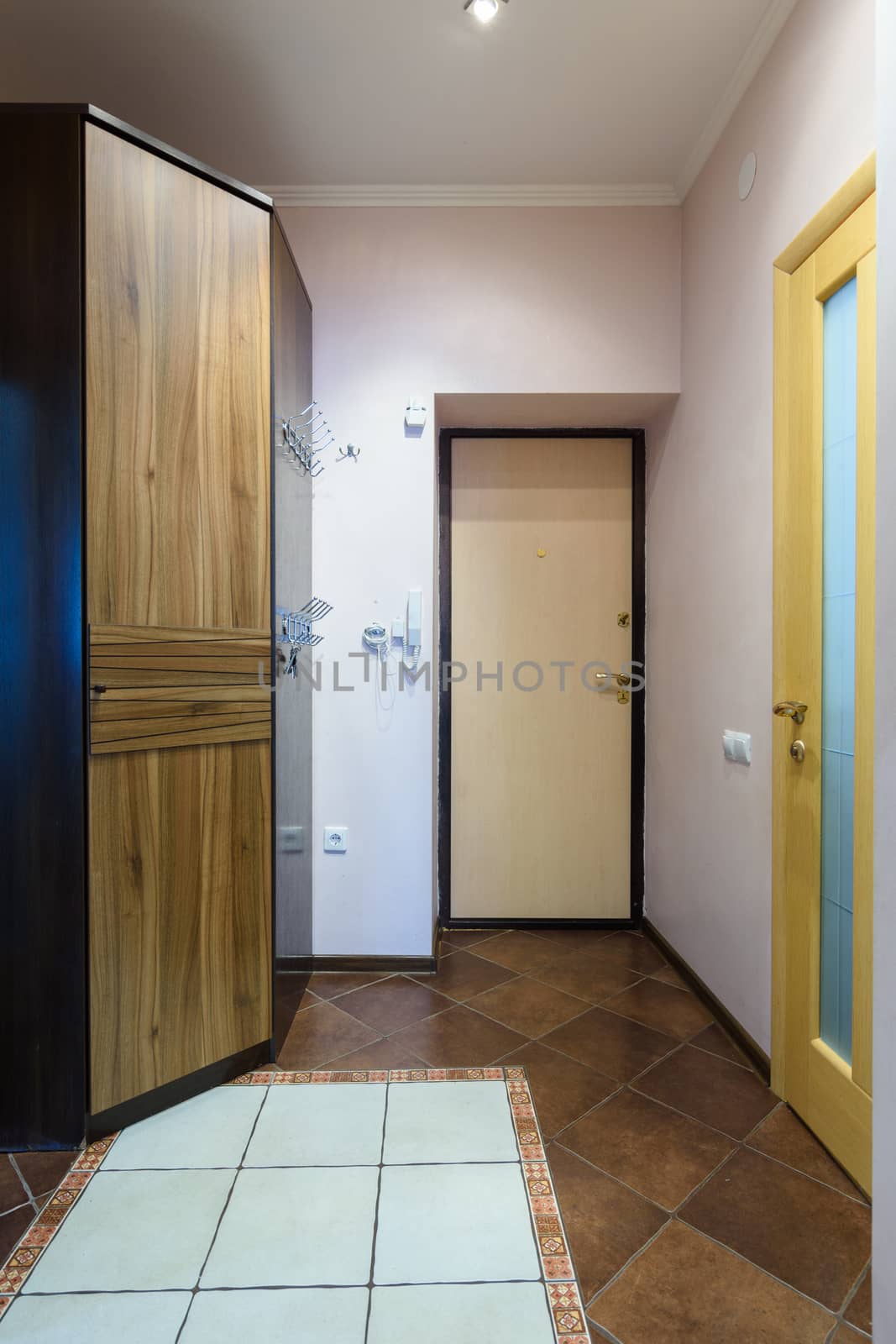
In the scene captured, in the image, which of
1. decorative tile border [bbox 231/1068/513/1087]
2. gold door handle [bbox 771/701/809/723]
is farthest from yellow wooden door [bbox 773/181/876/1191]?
decorative tile border [bbox 231/1068/513/1087]

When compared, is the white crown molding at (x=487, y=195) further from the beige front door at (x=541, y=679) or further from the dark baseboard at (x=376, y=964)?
the dark baseboard at (x=376, y=964)

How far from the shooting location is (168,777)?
1.79 metres

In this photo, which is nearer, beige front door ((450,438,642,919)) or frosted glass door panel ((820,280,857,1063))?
frosted glass door panel ((820,280,857,1063))

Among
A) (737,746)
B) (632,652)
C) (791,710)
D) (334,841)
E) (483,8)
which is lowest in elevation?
(334,841)

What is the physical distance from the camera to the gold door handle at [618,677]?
3.07m

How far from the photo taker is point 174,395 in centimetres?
178

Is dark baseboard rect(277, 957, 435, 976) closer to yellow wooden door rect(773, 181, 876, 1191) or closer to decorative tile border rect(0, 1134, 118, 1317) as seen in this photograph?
decorative tile border rect(0, 1134, 118, 1317)

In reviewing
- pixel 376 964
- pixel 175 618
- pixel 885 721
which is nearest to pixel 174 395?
pixel 175 618

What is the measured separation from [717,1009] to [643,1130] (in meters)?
0.64

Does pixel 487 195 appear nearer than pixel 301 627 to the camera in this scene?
No

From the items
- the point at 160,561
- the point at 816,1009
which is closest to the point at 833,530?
the point at 816,1009

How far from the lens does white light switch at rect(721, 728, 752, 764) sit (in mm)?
2074

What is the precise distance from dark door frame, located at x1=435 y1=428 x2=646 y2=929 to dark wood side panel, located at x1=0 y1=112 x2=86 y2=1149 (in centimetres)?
160

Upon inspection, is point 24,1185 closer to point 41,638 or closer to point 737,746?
point 41,638
